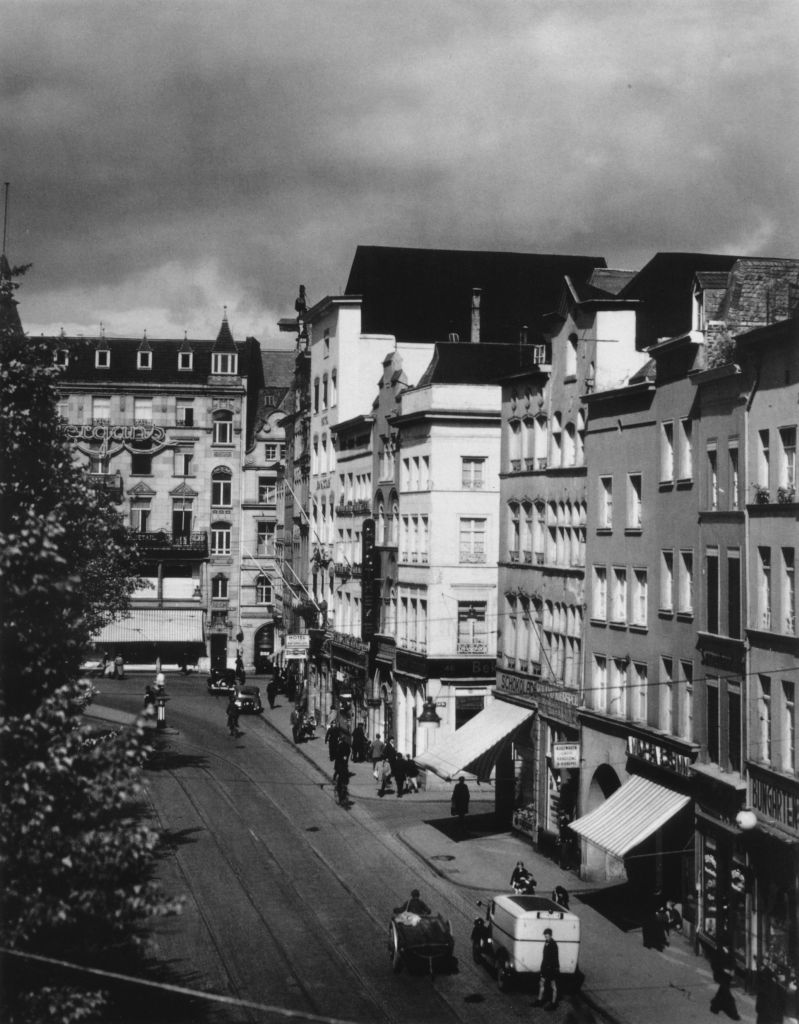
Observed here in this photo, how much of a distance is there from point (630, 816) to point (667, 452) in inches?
398

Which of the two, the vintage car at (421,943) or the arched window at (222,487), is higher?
the arched window at (222,487)

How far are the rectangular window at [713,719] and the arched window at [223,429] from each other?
251 feet

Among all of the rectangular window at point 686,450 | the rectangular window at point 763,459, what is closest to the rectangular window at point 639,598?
the rectangular window at point 686,450

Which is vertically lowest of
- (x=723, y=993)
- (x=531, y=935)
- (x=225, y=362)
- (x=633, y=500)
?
(x=723, y=993)

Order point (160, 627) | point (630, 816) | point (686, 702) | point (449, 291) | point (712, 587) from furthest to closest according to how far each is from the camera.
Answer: point (160, 627), point (449, 291), point (686, 702), point (630, 816), point (712, 587)

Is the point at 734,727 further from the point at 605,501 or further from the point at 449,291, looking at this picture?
the point at 449,291

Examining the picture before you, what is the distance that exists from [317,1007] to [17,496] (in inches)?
493

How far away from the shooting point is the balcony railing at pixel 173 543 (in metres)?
104

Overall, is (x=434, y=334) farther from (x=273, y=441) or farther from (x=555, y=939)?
(x=555, y=939)

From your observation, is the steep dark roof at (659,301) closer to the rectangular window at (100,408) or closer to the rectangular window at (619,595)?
the rectangular window at (619,595)

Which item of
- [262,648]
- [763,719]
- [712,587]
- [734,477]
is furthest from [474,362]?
[262,648]

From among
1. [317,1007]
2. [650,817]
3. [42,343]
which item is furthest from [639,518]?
[42,343]

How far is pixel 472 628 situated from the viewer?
6016cm

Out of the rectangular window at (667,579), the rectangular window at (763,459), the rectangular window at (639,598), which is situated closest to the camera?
the rectangular window at (763,459)
